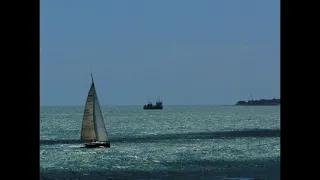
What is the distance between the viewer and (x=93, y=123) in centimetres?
5078

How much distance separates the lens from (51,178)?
32.2 m

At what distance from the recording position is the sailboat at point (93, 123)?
166 ft

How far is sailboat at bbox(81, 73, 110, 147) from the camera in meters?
50.5

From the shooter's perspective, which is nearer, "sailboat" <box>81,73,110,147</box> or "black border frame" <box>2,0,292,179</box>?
"black border frame" <box>2,0,292,179</box>
